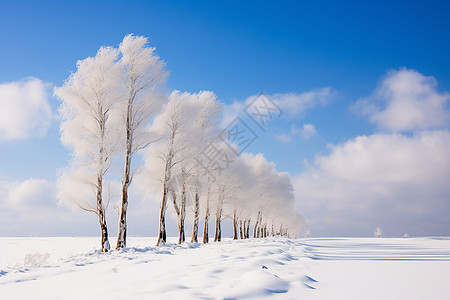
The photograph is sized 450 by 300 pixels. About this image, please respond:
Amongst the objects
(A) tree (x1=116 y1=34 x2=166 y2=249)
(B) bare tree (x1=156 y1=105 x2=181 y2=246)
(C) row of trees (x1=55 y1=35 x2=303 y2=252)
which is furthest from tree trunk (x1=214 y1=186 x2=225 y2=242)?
(A) tree (x1=116 y1=34 x2=166 y2=249)

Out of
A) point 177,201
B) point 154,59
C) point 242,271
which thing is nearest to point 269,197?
point 177,201

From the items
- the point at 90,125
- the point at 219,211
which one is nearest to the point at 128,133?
the point at 90,125

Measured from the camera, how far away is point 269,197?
55.0 metres

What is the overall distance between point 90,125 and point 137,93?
3575mm

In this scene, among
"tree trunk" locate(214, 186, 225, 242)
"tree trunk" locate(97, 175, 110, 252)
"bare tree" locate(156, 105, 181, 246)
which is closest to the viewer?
"tree trunk" locate(97, 175, 110, 252)

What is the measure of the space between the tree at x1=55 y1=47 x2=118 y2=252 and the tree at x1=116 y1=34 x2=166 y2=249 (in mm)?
989

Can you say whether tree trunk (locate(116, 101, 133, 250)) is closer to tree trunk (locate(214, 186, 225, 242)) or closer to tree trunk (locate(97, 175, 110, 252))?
tree trunk (locate(97, 175, 110, 252))

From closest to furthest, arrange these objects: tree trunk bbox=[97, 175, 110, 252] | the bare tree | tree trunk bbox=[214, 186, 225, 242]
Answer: tree trunk bbox=[97, 175, 110, 252]
the bare tree
tree trunk bbox=[214, 186, 225, 242]

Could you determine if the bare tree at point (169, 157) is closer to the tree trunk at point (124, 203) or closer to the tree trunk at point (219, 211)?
the tree trunk at point (124, 203)

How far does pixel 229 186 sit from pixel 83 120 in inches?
767

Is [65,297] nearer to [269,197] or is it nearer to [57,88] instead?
[57,88]

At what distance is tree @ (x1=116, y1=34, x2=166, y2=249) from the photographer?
64.0 feet

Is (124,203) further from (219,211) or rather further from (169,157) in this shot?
(219,211)

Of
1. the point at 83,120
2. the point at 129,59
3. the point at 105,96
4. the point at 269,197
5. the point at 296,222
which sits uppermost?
the point at 129,59
